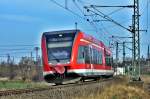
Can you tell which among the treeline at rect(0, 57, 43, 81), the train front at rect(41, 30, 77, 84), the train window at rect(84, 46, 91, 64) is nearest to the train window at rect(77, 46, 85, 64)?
the train window at rect(84, 46, 91, 64)

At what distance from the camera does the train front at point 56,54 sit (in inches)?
1215

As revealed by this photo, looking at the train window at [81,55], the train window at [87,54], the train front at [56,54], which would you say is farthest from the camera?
the train window at [87,54]

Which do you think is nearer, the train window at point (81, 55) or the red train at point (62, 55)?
the red train at point (62, 55)

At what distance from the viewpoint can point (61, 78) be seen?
103 feet

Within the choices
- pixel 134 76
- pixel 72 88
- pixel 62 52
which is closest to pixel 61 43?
pixel 62 52

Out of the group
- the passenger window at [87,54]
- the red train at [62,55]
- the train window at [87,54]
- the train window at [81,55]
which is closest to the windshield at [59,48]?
the red train at [62,55]

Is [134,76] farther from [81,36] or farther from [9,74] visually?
[9,74]

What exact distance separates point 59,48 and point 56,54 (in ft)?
1.41

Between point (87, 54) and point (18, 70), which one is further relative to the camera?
point (18, 70)

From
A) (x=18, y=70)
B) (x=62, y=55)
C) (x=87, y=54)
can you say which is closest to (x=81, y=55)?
(x=87, y=54)

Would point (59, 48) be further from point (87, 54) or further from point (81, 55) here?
point (87, 54)

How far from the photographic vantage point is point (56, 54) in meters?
30.9

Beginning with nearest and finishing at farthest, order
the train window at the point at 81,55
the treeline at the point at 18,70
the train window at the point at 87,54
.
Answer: the train window at the point at 81,55, the train window at the point at 87,54, the treeline at the point at 18,70

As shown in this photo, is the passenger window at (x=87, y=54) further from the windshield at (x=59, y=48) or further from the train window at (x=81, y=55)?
the windshield at (x=59, y=48)
